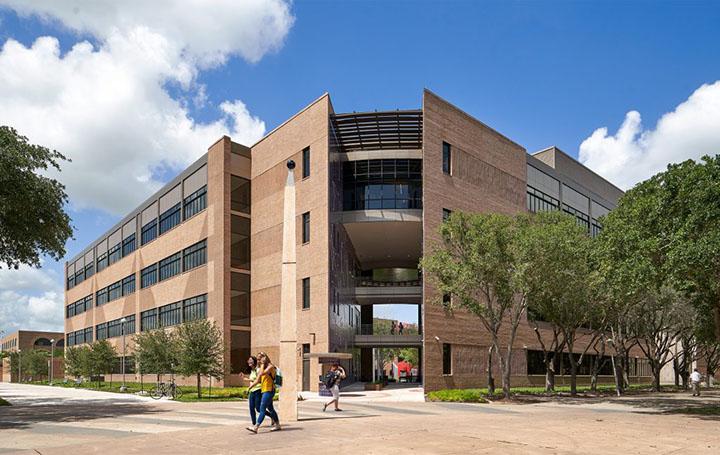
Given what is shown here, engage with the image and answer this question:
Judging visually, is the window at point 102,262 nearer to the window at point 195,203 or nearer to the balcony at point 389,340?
the window at point 195,203

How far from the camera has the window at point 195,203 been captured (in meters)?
53.2

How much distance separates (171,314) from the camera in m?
59.3

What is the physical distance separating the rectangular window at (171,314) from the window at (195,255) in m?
3.74

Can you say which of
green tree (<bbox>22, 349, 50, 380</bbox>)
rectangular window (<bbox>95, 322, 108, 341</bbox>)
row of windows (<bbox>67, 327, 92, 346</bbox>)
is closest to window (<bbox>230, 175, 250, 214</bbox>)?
rectangular window (<bbox>95, 322, 108, 341</bbox>)

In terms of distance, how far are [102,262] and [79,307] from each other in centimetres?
1500

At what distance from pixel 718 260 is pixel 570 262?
11339mm

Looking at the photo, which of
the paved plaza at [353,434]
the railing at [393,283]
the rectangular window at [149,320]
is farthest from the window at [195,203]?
the paved plaza at [353,434]

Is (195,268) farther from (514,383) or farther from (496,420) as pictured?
(496,420)

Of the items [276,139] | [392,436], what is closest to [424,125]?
[276,139]

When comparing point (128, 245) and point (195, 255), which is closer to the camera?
point (195, 255)

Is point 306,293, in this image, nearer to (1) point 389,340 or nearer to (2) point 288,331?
(1) point 389,340

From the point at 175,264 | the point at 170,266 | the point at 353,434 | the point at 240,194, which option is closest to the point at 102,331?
the point at 170,266

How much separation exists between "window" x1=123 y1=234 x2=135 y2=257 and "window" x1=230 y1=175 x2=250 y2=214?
25.3 meters

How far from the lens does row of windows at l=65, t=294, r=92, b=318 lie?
89144 mm
